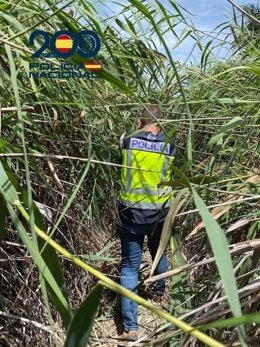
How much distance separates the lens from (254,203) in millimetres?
990

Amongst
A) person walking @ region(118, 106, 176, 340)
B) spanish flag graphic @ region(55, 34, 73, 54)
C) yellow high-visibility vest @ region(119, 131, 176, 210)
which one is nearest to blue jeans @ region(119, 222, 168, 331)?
person walking @ region(118, 106, 176, 340)

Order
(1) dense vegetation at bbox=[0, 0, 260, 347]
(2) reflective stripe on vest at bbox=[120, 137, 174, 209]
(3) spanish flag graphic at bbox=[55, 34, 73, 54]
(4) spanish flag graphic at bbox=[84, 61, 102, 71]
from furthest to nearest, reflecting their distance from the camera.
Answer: (2) reflective stripe on vest at bbox=[120, 137, 174, 209] → (3) spanish flag graphic at bbox=[55, 34, 73, 54] → (4) spanish flag graphic at bbox=[84, 61, 102, 71] → (1) dense vegetation at bbox=[0, 0, 260, 347]

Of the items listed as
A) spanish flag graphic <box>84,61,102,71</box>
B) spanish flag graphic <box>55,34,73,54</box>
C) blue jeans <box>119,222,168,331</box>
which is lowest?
blue jeans <box>119,222,168,331</box>

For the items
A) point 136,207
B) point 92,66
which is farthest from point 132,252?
point 92,66

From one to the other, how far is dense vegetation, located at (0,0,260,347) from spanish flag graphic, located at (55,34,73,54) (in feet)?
0.12

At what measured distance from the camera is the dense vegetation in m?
0.64

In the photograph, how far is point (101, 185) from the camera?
1.84 meters

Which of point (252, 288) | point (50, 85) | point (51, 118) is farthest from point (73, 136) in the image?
point (252, 288)

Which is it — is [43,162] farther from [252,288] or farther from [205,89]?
[252,288]

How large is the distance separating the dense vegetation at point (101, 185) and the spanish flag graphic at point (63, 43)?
0.12 feet

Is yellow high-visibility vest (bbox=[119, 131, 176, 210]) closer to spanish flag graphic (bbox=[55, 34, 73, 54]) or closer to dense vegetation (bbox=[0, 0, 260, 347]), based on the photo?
dense vegetation (bbox=[0, 0, 260, 347])

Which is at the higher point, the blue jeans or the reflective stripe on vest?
the reflective stripe on vest

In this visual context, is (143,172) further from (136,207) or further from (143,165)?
(136,207)

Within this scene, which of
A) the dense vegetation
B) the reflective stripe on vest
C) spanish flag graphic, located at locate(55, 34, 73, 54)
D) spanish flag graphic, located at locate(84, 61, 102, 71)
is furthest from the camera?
the reflective stripe on vest
